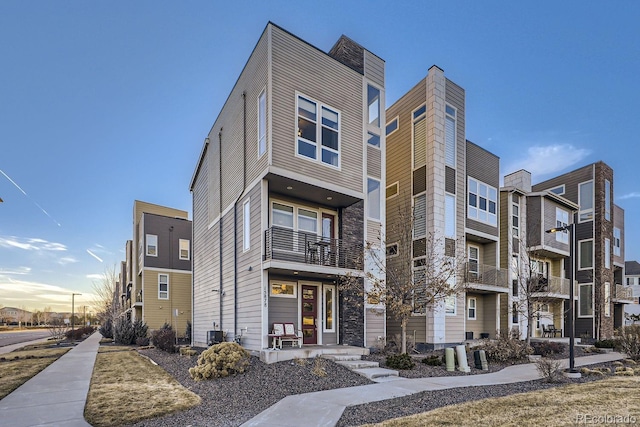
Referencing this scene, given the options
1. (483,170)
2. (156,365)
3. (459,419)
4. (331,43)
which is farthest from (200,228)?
(459,419)

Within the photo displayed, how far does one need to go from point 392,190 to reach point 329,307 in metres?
8.11

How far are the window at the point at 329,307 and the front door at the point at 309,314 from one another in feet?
1.39

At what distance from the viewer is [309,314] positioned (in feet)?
46.2

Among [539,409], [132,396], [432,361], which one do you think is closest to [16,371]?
[132,396]

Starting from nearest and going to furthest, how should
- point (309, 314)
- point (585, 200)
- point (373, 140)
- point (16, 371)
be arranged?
1. point (16, 371)
2. point (309, 314)
3. point (373, 140)
4. point (585, 200)

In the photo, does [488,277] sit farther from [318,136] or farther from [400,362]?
[318,136]

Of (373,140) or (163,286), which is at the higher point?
(373,140)

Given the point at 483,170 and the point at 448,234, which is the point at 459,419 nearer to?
the point at 448,234

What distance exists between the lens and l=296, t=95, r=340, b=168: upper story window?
44.2 ft

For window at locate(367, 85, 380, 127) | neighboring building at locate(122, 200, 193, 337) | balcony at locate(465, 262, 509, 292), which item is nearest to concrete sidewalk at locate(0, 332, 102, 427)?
window at locate(367, 85, 380, 127)

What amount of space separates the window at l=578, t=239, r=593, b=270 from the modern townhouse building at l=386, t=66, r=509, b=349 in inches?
397

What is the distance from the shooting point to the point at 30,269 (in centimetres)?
2203

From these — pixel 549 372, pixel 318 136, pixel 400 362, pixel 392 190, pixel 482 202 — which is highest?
pixel 318 136

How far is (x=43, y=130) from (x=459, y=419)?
64.9 feet
